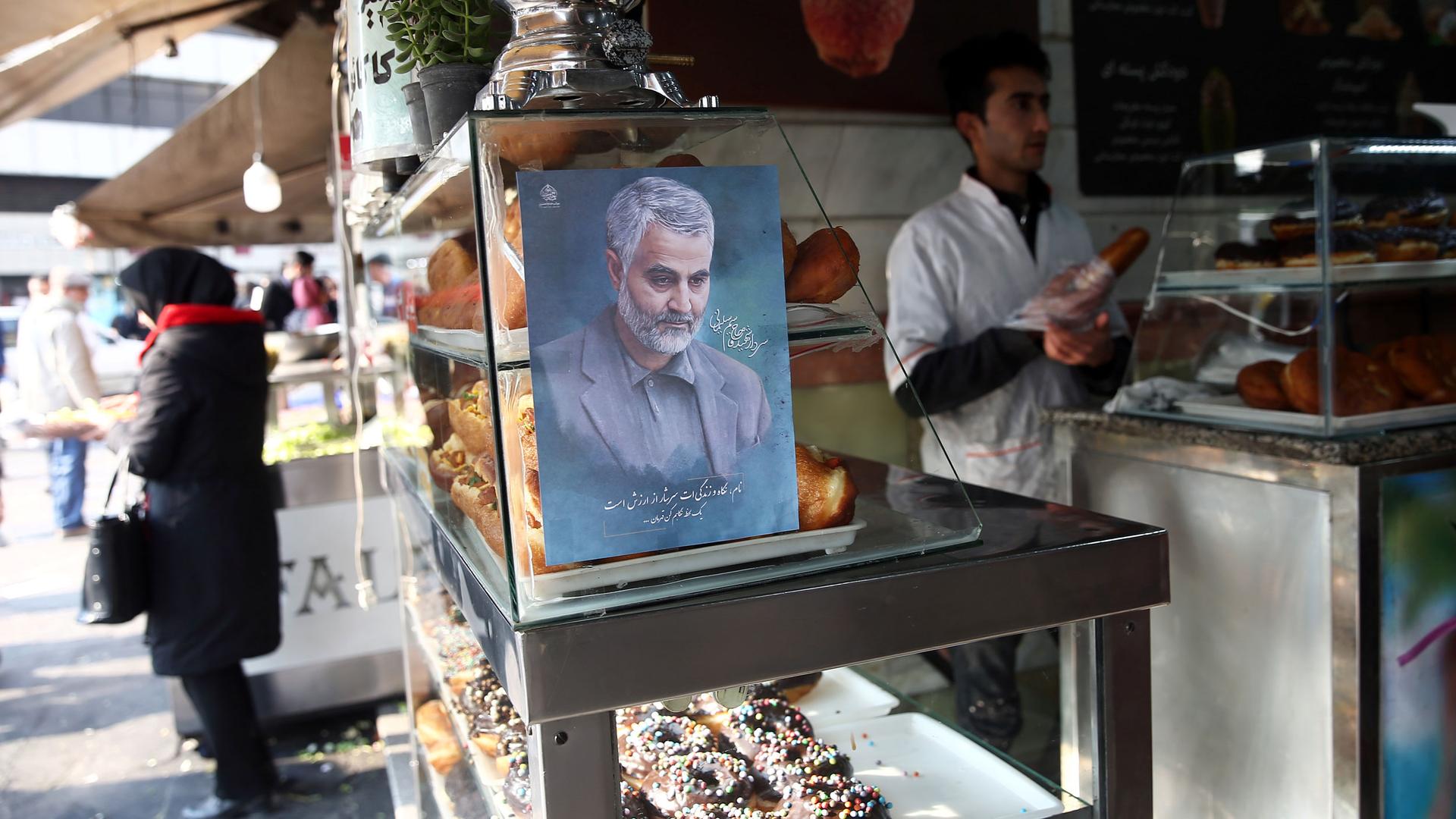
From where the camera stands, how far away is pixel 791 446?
0.92 m

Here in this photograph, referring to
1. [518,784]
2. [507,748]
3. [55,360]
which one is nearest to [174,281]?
[507,748]

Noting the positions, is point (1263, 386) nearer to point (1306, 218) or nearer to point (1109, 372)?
point (1306, 218)

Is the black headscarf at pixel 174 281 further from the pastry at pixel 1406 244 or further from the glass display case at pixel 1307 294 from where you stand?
the pastry at pixel 1406 244

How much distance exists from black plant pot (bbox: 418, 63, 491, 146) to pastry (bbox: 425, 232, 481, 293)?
148 millimetres

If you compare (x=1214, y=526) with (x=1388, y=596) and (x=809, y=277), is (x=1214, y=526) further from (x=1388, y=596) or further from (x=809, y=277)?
(x=809, y=277)

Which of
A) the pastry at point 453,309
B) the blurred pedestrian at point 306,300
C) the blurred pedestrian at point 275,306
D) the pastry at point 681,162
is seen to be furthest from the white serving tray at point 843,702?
the blurred pedestrian at point 275,306

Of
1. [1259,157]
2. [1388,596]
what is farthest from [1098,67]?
[1388,596]

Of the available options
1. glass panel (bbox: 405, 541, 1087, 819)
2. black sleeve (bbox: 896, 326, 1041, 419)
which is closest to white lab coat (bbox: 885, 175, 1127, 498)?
black sleeve (bbox: 896, 326, 1041, 419)

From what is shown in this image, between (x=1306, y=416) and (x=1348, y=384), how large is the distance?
0.33ft

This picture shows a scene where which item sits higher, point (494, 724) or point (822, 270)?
point (822, 270)

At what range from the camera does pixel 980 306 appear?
2592 mm

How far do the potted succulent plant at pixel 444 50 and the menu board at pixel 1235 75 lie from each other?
2.41 m

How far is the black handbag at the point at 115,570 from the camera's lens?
119 inches

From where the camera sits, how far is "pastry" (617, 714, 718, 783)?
1.29m
